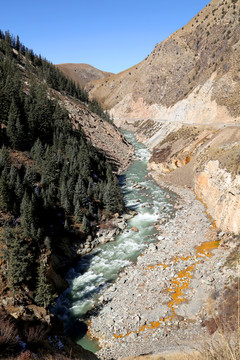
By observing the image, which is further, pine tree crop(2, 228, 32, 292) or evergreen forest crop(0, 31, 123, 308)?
evergreen forest crop(0, 31, 123, 308)

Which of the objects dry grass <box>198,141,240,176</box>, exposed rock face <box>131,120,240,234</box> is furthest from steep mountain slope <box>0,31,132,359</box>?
dry grass <box>198,141,240,176</box>

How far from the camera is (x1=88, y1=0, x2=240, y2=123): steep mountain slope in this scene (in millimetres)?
66500

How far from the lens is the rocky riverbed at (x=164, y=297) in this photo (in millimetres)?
17406

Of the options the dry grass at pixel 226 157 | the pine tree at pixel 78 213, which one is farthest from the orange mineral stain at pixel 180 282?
the pine tree at pixel 78 213

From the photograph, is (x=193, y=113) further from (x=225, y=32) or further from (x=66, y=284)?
(x=66, y=284)

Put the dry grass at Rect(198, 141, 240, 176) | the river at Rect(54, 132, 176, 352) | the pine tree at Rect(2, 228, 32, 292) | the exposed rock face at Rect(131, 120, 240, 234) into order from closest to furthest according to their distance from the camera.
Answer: the pine tree at Rect(2, 228, 32, 292)
the river at Rect(54, 132, 176, 352)
the exposed rock face at Rect(131, 120, 240, 234)
the dry grass at Rect(198, 141, 240, 176)

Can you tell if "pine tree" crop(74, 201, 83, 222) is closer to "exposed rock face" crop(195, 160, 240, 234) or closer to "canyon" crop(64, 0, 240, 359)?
"canyon" crop(64, 0, 240, 359)

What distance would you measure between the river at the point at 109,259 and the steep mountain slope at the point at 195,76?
32.1 m

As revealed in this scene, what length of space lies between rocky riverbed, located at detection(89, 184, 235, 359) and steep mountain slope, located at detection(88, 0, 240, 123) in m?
42.8

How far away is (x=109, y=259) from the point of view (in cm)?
2923

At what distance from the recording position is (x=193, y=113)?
74062mm

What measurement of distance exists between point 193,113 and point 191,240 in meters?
54.6

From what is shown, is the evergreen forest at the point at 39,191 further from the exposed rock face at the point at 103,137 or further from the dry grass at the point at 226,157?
the dry grass at the point at 226,157

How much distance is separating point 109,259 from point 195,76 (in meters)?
83.7
